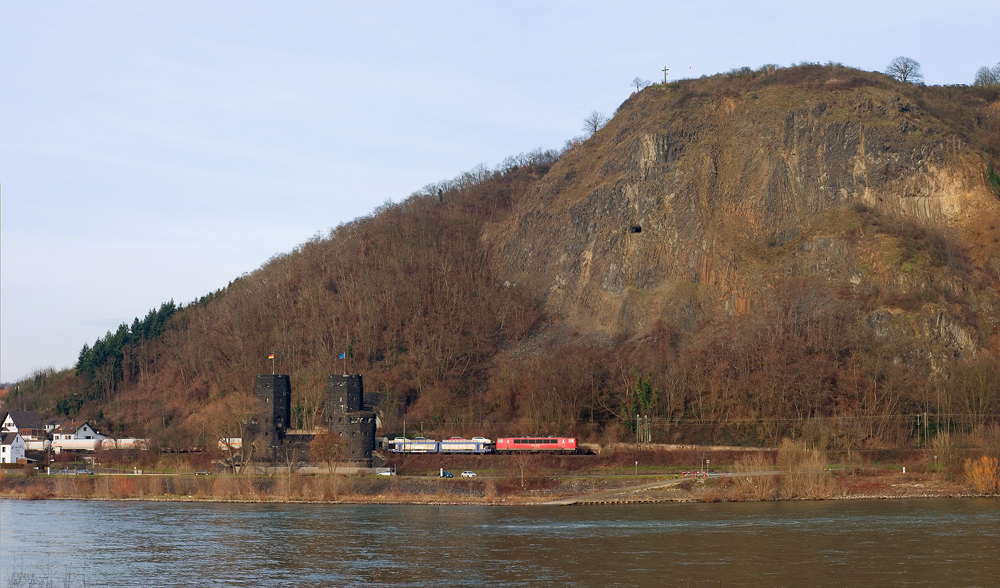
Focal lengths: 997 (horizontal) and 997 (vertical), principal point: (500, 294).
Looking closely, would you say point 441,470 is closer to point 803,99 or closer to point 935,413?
point 935,413

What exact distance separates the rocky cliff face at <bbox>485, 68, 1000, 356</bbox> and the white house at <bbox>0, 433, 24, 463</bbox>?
65.1 m

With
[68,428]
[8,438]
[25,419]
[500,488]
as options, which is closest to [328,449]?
[500,488]

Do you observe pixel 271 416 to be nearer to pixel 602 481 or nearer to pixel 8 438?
pixel 602 481

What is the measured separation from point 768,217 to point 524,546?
82.0 m

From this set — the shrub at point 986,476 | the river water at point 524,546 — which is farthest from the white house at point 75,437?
the shrub at point 986,476

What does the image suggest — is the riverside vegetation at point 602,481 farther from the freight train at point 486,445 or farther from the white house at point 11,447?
the white house at point 11,447

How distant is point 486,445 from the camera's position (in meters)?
95.9

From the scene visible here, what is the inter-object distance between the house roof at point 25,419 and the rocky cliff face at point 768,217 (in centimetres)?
6514

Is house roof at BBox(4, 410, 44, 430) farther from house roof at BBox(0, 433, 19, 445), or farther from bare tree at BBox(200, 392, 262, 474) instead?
bare tree at BBox(200, 392, 262, 474)

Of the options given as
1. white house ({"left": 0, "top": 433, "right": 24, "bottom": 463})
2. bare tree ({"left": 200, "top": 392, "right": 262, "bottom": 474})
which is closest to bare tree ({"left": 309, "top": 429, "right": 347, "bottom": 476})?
bare tree ({"left": 200, "top": 392, "right": 262, "bottom": 474})

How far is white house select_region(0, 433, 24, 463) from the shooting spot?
371ft

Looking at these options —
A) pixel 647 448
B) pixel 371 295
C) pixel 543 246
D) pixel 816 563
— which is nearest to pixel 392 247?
pixel 371 295

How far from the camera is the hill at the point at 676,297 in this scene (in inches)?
3858

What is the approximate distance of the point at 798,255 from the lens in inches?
4589
